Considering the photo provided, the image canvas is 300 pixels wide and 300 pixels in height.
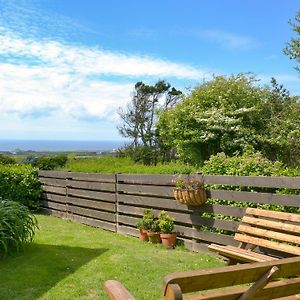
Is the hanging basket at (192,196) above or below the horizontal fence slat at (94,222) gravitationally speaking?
above

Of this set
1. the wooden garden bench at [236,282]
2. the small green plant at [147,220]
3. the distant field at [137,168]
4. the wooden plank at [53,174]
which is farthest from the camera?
the wooden plank at [53,174]

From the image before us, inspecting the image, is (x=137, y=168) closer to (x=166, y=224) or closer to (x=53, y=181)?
(x=166, y=224)

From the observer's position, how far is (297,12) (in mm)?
11086

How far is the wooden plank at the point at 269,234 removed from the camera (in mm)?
4633

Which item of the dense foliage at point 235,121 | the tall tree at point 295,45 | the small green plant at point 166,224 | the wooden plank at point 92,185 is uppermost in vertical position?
the tall tree at point 295,45

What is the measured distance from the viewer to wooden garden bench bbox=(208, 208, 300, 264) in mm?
4680

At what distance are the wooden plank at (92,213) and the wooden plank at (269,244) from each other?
3735 millimetres

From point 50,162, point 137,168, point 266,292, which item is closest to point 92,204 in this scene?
point 137,168

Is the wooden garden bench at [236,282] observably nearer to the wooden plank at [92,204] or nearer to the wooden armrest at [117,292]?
the wooden armrest at [117,292]

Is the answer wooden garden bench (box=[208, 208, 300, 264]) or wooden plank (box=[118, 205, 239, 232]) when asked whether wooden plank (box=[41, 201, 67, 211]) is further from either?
wooden garden bench (box=[208, 208, 300, 264])

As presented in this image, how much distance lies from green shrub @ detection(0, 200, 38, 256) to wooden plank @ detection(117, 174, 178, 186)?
2168mm

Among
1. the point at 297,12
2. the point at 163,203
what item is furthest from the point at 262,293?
the point at 297,12

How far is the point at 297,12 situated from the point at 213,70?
589 cm

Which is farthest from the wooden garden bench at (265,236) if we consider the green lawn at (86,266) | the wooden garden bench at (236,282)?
the wooden garden bench at (236,282)
